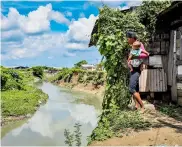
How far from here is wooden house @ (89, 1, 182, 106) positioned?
11.2 m

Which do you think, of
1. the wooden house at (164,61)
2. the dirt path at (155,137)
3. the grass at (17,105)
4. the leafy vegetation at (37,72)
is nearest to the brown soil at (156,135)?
the dirt path at (155,137)

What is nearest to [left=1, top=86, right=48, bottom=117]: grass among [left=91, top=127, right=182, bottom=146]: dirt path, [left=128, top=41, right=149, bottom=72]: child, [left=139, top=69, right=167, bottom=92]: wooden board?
[left=139, top=69, right=167, bottom=92]: wooden board

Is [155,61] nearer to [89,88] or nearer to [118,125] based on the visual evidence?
[118,125]

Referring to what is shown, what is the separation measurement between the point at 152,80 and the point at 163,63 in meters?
0.72

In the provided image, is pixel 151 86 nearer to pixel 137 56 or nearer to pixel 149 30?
pixel 149 30

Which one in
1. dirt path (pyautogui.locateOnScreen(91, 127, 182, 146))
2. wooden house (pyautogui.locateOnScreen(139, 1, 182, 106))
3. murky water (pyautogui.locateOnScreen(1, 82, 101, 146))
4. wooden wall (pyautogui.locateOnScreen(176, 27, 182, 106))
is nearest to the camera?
dirt path (pyautogui.locateOnScreen(91, 127, 182, 146))

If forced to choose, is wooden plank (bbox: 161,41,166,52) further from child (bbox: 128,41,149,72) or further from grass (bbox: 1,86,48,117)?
grass (bbox: 1,86,48,117)

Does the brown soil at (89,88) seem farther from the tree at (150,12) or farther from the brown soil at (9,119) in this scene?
the tree at (150,12)

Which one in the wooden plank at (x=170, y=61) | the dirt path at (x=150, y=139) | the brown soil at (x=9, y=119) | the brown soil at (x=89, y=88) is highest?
the wooden plank at (x=170, y=61)

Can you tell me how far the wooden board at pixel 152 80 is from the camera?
1198 centimetres

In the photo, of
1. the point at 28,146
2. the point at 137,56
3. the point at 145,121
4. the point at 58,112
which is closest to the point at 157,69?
the point at 137,56

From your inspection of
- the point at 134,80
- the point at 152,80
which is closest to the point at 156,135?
the point at 134,80

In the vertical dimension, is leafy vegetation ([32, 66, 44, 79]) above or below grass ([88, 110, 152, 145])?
above

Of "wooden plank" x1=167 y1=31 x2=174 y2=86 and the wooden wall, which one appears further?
"wooden plank" x1=167 y1=31 x2=174 y2=86
